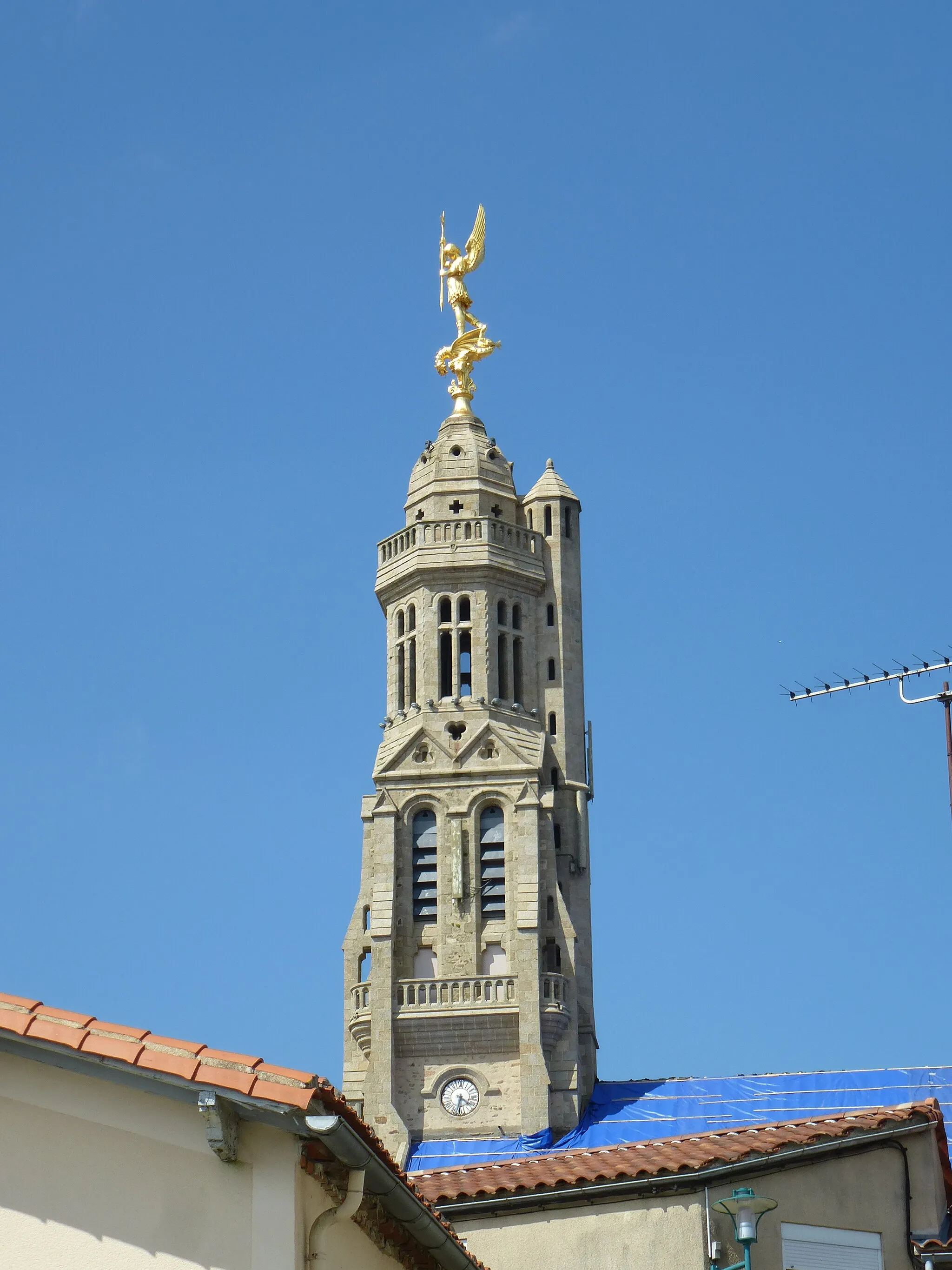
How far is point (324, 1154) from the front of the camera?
15961 millimetres

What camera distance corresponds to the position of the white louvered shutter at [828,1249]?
2316 centimetres

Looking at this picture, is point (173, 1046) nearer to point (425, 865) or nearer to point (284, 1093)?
point (284, 1093)

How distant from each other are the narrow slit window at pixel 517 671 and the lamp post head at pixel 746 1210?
5706 cm

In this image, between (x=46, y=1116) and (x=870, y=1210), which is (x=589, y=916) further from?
(x=46, y=1116)

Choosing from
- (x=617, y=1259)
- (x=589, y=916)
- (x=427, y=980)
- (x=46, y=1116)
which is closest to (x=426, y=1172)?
(x=617, y=1259)

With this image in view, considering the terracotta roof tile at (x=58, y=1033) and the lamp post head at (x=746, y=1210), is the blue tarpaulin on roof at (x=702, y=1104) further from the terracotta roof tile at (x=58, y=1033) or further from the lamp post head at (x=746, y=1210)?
the terracotta roof tile at (x=58, y=1033)

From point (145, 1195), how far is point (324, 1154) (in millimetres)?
1208

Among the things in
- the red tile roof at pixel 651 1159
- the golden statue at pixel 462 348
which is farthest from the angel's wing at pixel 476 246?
the red tile roof at pixel 651 1159

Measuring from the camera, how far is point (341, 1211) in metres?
16.2

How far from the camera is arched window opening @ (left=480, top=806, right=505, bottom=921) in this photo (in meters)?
73.9

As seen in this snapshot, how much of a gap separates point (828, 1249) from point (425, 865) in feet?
168

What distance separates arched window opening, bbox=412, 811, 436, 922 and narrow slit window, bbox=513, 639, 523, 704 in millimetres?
5934

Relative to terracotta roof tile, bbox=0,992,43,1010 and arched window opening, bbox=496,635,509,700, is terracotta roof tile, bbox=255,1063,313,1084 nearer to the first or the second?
terracotta roof tile, bbox=0,992,43,1010

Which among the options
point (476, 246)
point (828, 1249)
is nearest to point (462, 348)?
point (476, 246)
